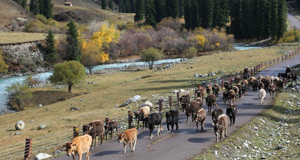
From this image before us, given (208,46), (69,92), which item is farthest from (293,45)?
(69,92)

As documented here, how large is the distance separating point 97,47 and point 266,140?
243 ft

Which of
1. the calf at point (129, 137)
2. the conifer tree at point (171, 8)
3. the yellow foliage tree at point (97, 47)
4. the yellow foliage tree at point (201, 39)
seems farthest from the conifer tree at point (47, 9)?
the calf at point (129, 137)

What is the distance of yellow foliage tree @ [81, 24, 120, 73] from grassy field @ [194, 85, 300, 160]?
60740 mm

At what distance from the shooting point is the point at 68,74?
189ft

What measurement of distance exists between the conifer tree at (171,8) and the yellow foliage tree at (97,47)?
99.3 feet

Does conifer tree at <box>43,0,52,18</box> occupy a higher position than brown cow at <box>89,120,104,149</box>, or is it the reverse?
conifer tree at <box>43,0,52,18</box>

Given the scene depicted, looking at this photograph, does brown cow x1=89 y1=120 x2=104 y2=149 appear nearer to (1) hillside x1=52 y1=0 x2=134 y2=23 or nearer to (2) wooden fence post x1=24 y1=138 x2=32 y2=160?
(2) wooden fence post x1=24 y1=138 x2=32 y2=160

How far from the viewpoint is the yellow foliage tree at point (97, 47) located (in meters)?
82.1

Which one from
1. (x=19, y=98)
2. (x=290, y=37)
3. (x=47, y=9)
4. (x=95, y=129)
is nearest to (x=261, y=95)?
(x=95, y=129)

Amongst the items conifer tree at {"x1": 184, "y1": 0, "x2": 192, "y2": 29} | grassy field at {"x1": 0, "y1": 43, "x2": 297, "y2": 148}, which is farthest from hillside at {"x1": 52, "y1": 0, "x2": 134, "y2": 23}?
grassy field at {"x1": 0, "y1": 43, "x2": 297, "y2": 148}

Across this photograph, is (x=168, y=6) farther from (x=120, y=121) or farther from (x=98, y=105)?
(x=120, y=121)

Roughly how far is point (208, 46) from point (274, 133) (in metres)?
89.9

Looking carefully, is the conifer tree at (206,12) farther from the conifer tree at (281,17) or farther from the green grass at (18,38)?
the green grass at (18,38)

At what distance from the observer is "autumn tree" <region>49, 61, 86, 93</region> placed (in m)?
57.7
